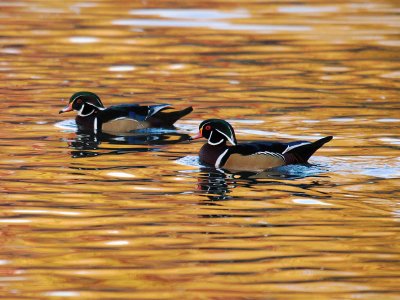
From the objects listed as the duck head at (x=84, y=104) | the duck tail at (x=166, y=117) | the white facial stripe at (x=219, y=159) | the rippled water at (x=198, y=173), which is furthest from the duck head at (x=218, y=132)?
the duck head at (x=84, y=104)

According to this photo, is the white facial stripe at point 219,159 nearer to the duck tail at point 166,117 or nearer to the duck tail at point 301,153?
the duck tail at point 301,153

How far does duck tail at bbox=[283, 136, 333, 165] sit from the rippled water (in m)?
0.10

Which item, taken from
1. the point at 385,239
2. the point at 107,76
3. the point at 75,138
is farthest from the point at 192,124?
the point at 385,239

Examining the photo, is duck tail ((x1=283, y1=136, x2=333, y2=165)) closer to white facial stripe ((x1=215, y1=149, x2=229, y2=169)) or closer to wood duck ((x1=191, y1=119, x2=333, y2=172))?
wood duck ((x1=191, y1=119, x2=333, y2=172))

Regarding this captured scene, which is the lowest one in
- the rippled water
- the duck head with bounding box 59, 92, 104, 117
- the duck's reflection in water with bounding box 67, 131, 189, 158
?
the duck's reflection in water with bounding box 67, 131, 189, 158

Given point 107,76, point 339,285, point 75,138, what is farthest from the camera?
point 107,76

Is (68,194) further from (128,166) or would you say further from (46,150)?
(46,150)

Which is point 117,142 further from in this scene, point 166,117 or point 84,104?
point 84,104

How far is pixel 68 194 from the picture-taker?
13656 millimetres

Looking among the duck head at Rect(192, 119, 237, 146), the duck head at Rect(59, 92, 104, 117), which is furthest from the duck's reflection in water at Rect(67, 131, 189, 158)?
the duck head at Rect(192, 119, 237, 146)

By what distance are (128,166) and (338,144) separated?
290cm

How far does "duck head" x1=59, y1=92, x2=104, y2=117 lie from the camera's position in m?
18.3

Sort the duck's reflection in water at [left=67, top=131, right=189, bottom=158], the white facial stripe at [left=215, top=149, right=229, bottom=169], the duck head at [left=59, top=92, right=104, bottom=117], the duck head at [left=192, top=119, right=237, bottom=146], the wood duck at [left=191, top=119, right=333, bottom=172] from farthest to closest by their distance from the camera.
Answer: the duck head at [left=59, top=92, right=104, bottom=117]
the duck's reflection in water at [left=67, top=131, right=189, bottom=158]
the duck head at [left=192, top=119, right=237, bottom=146]
the white facial stripe at [left=215, top=149, right=229, bottom=169]
the wood duck at [left=191, top=119, right=333, bottom=172]

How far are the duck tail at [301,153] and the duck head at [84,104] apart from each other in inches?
164
